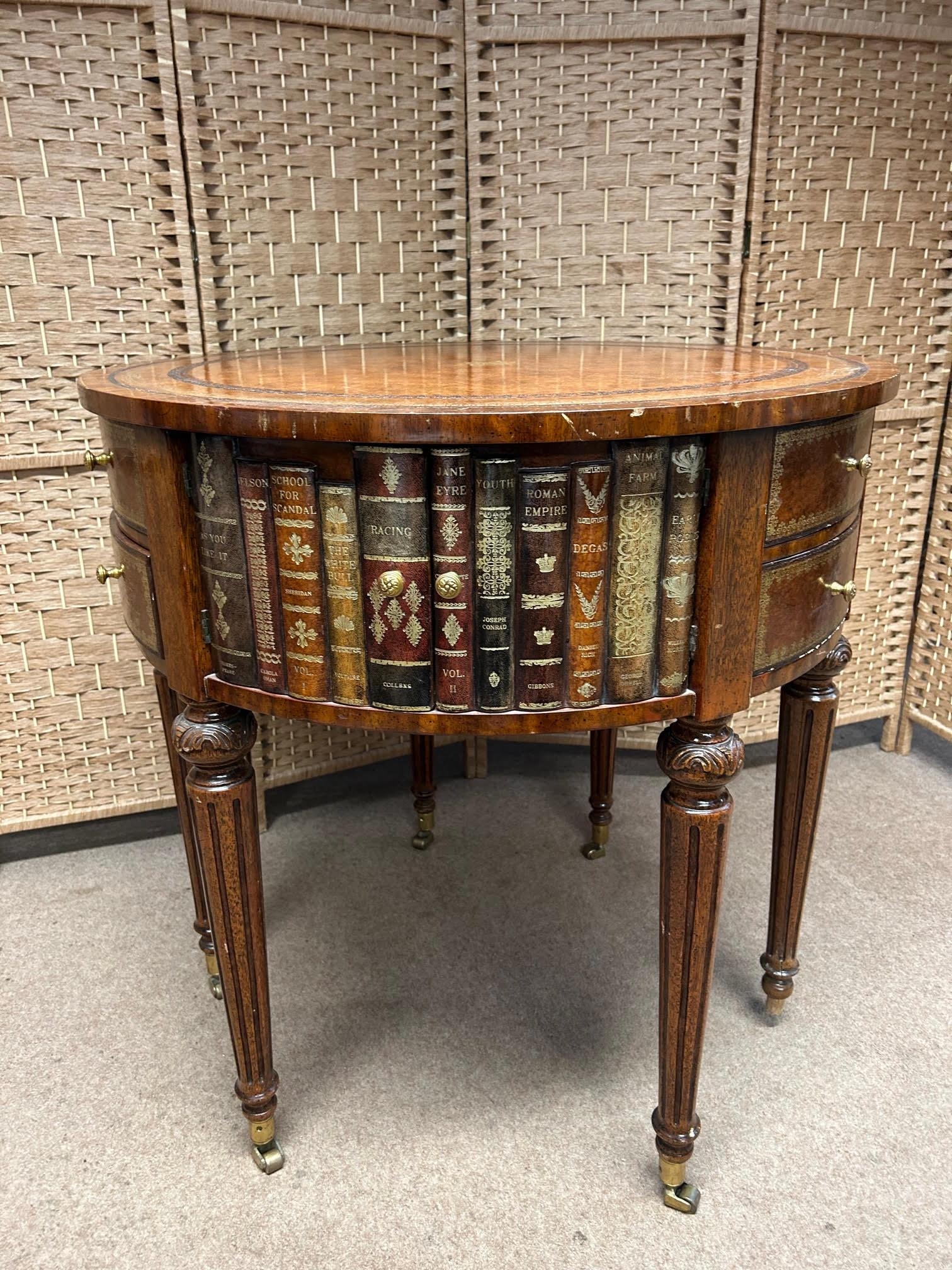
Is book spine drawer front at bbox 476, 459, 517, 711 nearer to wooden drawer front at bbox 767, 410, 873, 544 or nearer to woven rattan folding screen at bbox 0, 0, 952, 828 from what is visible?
wooden drawer front at bbox 767, 410, 873, 544

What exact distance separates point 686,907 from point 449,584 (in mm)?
471

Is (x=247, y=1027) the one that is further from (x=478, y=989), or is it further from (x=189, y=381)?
(x=189, y=381)

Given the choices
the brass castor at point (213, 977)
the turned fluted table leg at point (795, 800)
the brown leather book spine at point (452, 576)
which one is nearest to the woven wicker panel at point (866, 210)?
the turned fluted table leg at point (795, 800)

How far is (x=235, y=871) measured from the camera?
113cm

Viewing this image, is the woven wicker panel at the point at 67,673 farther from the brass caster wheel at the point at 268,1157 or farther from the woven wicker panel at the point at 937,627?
the woven wicker panel at the point at 937,627

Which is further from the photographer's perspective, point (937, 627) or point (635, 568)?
point (937, 627)

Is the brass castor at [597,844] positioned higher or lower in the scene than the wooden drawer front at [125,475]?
lower

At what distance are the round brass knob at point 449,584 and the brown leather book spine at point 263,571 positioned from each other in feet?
0.57

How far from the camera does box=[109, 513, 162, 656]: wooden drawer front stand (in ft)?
3.55

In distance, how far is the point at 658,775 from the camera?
2295mm

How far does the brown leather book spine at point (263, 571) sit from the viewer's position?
933 mm

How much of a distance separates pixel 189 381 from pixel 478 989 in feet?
3.44

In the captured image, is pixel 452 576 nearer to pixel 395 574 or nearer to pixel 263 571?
pixel 395 574

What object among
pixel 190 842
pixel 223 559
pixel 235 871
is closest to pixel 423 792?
pixel 190 842
